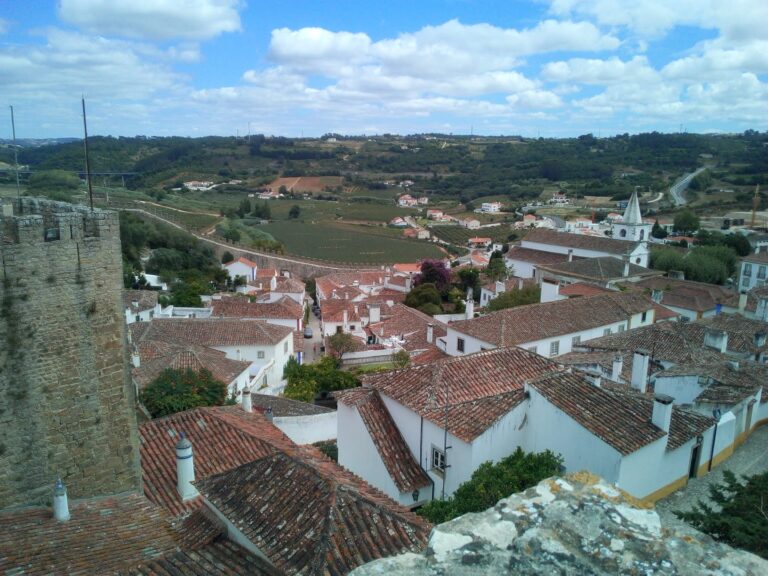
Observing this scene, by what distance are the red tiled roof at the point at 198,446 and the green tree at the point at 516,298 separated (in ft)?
75.8

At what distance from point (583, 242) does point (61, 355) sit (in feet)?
145

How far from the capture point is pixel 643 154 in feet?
431

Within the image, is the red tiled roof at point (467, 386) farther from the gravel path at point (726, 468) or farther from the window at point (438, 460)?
the gravel path at point (726, 468)

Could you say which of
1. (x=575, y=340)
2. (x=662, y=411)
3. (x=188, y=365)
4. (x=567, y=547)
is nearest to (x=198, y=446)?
(x=662, y=411)

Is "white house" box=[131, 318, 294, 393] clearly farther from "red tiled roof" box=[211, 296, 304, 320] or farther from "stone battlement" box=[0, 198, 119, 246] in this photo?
"stone battlement" box=[0, 198, 119, 246]

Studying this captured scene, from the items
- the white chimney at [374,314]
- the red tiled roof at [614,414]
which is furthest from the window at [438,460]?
the white chimney at [374,314]

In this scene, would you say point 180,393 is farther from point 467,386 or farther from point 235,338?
point 235,338

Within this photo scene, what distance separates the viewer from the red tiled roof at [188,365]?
637 inches

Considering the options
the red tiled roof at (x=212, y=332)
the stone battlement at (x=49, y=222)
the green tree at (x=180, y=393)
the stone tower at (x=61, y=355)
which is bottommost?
the red tiled roof at (x=212, y=332)

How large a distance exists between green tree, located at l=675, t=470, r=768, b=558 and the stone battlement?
8091 millimetres

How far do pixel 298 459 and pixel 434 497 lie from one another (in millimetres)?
3917

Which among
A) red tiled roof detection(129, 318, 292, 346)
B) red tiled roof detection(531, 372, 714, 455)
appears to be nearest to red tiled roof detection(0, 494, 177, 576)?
red tiled roof detection(531, 372, 714, 455)

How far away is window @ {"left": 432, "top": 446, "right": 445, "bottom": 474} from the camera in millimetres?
10039

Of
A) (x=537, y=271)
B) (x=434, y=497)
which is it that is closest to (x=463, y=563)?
(x=434, y=497)
